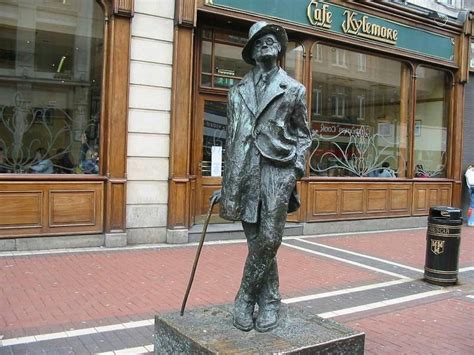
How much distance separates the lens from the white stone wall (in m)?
9.15

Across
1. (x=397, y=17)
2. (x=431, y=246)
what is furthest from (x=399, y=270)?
(x=397, y=17)

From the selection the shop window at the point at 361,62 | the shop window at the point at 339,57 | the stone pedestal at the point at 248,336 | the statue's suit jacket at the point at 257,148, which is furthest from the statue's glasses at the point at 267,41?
the shop window at the point at 361,62

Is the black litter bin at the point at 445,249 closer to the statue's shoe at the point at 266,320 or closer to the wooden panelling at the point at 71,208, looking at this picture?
the statue's shoe at the point at 266,320

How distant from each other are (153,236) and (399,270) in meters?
4.21

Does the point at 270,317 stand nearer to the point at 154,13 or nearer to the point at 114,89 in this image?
the point at 114,89

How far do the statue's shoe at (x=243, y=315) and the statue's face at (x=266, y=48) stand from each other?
1.82 m

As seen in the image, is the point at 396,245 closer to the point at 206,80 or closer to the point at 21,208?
the point at 206,80

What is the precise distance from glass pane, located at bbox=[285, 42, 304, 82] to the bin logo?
522 centimetres

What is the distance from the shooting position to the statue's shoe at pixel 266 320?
3848mm

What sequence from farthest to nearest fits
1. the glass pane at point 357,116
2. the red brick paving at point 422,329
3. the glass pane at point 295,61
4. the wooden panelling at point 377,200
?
the wooden panelling at point 377,200, the glass pane at point 357,116, the glass pane at point 295,61, the red brick paving at point 422,329

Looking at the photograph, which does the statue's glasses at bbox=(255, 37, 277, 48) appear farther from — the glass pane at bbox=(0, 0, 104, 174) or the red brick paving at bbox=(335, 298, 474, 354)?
the glass pane at bbox=(0, 0, 104, 174)

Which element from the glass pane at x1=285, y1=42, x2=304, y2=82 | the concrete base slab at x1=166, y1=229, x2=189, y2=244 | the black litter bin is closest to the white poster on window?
the concrete base slab at x1=166, y1=229, x2=189, y2=244

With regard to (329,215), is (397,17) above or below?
above

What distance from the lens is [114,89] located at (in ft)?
29.2
